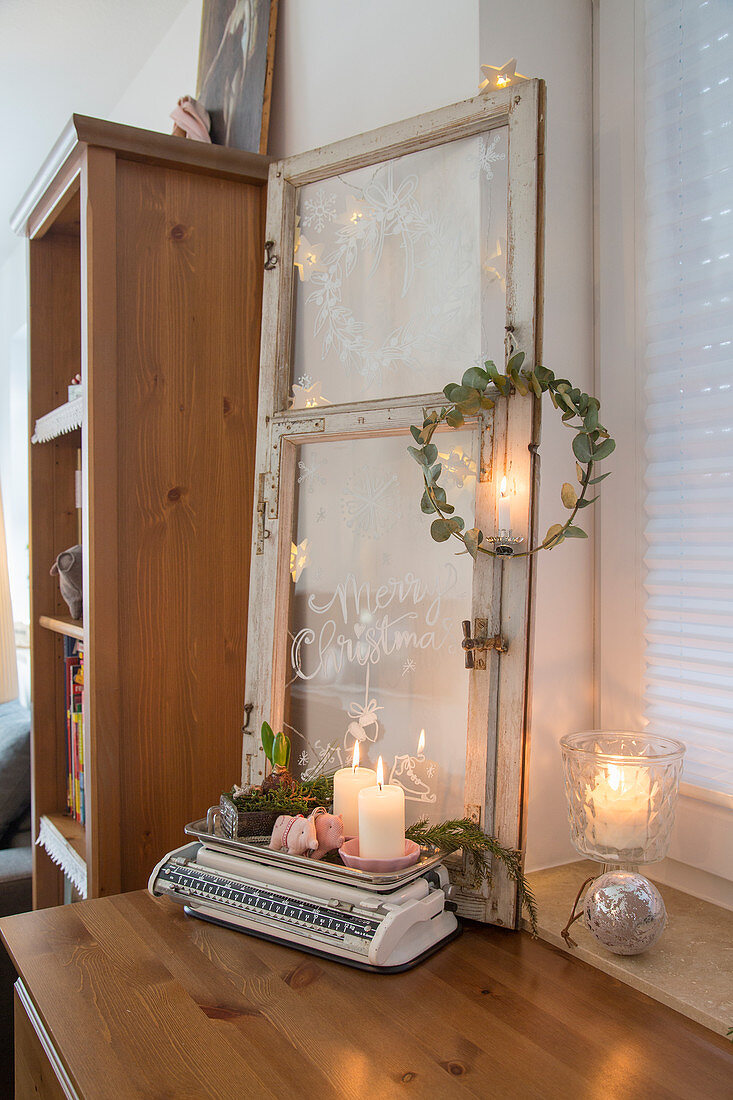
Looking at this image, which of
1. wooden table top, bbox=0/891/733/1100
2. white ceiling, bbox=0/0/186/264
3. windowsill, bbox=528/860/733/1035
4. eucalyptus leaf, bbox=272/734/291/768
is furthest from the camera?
white ceiling, bbox=0/0/186/264

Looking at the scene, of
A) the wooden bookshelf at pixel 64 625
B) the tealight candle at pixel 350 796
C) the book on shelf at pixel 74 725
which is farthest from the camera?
the book on shelf at pixel 74 725

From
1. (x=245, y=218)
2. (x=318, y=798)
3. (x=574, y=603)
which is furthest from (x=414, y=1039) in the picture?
(x=245, y=218)

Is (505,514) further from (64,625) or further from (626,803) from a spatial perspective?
(64,625)

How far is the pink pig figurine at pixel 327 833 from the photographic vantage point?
44.3 inches

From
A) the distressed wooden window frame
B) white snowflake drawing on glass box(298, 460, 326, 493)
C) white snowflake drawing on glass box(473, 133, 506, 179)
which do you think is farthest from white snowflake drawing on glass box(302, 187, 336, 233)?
white snowflake drawing on glass box(298, 460, 326, 493)

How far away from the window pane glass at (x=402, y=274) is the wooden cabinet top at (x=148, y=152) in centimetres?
28

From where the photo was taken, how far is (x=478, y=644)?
43.6 inches

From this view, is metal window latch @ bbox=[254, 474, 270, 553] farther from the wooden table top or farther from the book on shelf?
the book on shelf

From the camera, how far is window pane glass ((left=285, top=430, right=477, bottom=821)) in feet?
3.94

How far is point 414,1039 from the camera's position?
85 cm

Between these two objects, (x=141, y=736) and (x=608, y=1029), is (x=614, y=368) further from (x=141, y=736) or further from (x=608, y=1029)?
(x=141, y=736)

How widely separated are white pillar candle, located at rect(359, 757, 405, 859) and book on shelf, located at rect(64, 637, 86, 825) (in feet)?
3.35

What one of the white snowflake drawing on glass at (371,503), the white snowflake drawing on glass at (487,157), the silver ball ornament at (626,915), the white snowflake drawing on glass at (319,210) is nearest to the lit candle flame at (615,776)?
the silver ball ornament at (626,915)

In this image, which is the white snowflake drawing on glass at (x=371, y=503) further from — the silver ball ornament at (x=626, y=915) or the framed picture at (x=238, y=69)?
the framed picture at (x=238, y=69)
